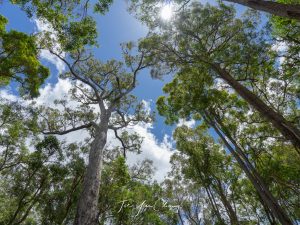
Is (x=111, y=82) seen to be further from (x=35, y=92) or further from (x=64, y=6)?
(x=64, y=6)

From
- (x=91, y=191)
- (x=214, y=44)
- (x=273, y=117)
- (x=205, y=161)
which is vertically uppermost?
(x=214, y=44)

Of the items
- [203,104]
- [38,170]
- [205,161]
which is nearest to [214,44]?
[203,104]

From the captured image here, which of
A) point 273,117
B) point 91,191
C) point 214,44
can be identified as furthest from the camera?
point 214,44

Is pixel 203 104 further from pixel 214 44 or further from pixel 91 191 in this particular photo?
pixel 91 191

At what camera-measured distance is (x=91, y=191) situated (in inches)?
283

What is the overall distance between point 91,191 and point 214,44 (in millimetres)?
9198

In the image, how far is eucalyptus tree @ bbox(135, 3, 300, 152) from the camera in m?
11.0

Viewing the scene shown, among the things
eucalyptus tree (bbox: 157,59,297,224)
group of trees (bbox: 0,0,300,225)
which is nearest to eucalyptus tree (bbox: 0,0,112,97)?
group of trees (bbox: 0,0,300,225)

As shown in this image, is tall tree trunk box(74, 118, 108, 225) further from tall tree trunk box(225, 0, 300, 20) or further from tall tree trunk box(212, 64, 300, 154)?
tall tree trunk box(225, 0, 300, 20)

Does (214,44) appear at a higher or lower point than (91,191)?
higher

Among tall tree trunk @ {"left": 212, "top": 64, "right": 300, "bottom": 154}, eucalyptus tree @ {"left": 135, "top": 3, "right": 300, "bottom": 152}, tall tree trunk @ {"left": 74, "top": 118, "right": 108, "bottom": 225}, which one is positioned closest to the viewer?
tall tree trunk @ {"left": 74, "top": 118, "right": 108, "bottom": 225}

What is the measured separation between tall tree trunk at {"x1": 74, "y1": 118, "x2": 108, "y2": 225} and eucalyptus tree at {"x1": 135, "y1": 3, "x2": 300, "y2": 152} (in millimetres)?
5652

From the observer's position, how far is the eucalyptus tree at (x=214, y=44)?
36.0ft

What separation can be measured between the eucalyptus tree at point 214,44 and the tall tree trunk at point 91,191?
5652 millimetres
